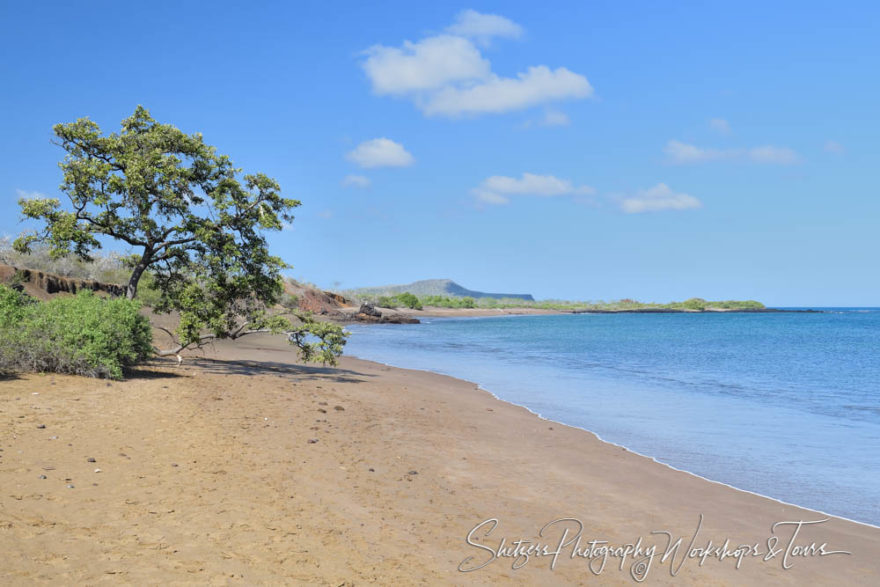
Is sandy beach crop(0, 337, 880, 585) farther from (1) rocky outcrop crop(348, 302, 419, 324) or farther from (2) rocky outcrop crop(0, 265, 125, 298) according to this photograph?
(1) rocky outcrop crop(348, 302, 419, 324)

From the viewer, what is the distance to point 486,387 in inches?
778

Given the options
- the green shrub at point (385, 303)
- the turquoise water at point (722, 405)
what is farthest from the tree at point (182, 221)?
the green shrub at point (385, 303)

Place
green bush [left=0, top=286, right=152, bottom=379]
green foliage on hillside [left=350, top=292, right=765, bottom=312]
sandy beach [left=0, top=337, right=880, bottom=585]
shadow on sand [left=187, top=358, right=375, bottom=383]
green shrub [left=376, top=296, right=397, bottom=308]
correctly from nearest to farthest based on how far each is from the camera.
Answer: sandy beach [left=0, top=337, right=880, bottom=585], green bush [left=0, top=286, right=152, bottom=379], shadow on sand [left=187, top=358, right=375, bottom=383], green shrub [left=376, top=296, right=397, bottom=308], green foliage on hillside [left=350, top=292, right=765, bottom=312]

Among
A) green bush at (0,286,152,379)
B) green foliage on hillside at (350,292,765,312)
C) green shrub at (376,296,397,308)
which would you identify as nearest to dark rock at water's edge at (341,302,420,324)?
green shrub at (376,296,397,308)

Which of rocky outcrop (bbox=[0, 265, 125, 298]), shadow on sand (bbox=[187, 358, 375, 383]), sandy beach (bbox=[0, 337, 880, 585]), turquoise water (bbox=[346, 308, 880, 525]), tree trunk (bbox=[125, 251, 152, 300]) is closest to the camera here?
sandy beach (bbox=[0, 337, 880, 585])

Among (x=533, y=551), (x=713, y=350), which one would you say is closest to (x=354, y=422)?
(x=533, y=551)

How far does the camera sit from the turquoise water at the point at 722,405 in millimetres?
10094

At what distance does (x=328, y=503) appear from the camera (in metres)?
6.98

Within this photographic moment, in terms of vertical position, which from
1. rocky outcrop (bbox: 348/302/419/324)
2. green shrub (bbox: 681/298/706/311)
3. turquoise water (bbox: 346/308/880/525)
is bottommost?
turquoise water (bbox: 346/308/880/525)

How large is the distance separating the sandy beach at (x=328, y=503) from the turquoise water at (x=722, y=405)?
1.26 m

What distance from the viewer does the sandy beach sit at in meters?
5.34

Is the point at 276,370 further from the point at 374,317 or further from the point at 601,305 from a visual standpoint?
the point at 601,305

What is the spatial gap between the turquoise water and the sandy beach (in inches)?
49.7

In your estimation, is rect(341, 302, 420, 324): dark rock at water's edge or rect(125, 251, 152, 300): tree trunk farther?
rect(341, 302, 420, 324): dark rock at water's edge
